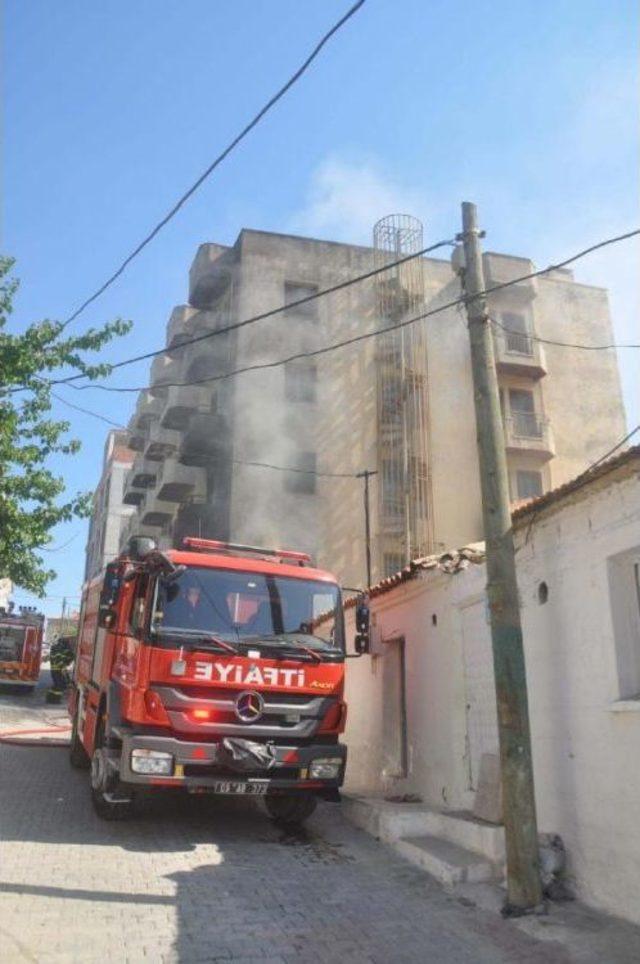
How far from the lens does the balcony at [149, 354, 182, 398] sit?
3048 cm

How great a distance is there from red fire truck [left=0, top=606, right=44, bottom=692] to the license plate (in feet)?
73.3

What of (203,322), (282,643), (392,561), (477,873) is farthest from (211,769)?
(203,322)

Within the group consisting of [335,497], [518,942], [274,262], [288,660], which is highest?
[274,262]

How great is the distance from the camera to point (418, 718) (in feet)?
28.5

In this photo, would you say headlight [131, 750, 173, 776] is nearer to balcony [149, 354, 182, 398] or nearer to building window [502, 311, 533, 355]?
building window [502, 311, 533, 355]

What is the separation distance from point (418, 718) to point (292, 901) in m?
3.72

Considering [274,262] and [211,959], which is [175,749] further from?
[274,262]

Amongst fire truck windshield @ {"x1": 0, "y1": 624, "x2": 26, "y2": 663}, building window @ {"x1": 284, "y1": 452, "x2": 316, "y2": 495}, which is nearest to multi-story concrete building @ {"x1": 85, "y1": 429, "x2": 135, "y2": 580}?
fire truck windshield @ {"x1": 0, "y1": 624, "x2": 26, "y2": 663}

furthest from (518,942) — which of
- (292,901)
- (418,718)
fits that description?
(418,718)

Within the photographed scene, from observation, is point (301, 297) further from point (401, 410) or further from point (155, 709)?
point (155, 709)

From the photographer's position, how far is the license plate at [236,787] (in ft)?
20.9

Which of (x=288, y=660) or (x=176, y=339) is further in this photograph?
(x=176, y=339)

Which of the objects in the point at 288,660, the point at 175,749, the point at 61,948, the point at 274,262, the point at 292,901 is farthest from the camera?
the point at 274,262

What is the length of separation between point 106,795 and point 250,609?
2184mm
